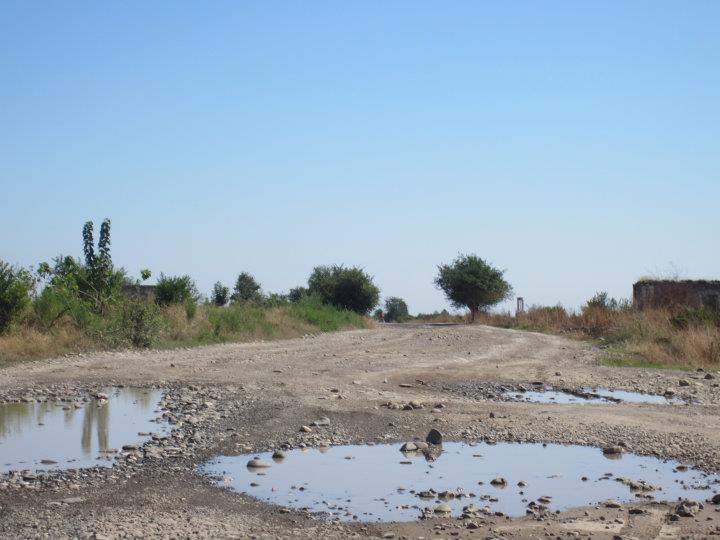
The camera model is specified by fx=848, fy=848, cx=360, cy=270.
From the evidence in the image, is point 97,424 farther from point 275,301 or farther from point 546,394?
Result: point 275,301

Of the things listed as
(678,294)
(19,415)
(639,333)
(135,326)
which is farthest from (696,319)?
(19,415)

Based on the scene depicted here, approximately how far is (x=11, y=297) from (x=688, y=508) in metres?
18.4

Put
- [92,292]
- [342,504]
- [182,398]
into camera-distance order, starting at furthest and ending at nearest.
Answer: [92,292] → [182,398] → [342,504]

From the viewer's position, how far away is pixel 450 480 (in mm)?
8312

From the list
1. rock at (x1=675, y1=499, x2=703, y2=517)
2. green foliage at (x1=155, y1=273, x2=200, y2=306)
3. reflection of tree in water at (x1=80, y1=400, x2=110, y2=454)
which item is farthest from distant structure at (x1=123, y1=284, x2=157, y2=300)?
rock at (x1=675, y1=499, x2=703, y2=517)

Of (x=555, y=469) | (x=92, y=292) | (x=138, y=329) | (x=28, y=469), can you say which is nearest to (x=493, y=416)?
(x=555, y=469)

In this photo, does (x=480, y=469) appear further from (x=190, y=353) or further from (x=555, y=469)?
(x=190, y=353)

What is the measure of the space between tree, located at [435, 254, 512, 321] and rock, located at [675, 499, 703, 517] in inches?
1766

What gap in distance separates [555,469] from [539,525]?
89.1 inches

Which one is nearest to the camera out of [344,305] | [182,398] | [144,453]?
[144,453]

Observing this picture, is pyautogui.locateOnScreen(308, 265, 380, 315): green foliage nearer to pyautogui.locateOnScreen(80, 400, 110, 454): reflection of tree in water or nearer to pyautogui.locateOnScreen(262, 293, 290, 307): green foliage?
pyautogui.locateOnScreen(262, 293, 290, 307): green foliage

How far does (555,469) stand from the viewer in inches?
353

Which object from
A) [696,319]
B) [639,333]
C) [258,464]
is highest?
[696,319]

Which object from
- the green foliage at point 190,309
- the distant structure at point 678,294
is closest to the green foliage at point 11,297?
the green foliage at point 190,309
